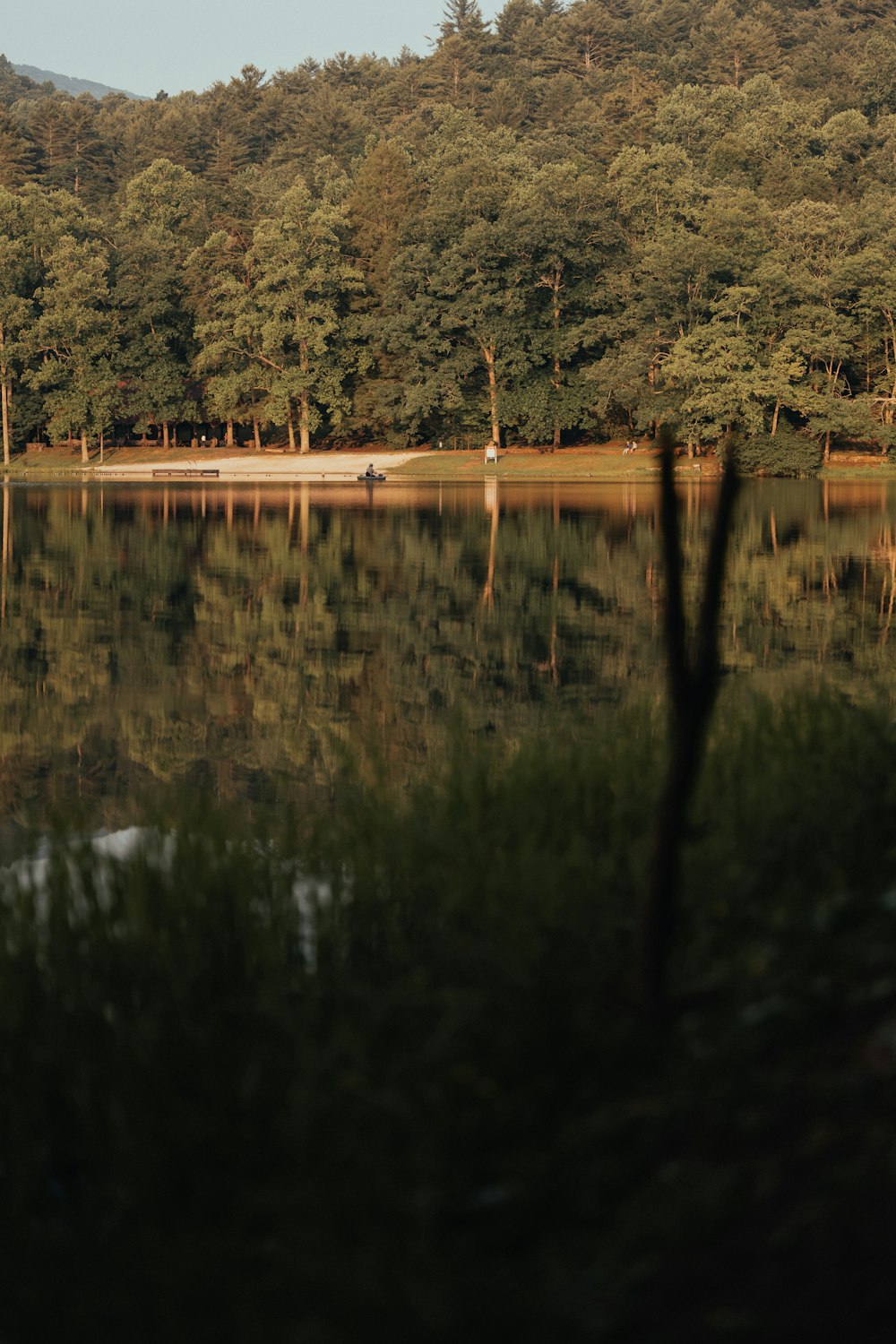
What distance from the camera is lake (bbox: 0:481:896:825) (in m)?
11.0

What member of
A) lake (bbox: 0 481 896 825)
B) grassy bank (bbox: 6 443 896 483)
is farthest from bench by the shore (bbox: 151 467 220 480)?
lake (bbox: 0 481 896 825)

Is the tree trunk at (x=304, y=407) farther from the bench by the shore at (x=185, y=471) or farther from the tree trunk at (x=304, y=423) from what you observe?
the bench by the shore at (x=185, y=471)

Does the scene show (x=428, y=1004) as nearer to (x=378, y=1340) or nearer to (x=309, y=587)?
(x=378, y=1340)

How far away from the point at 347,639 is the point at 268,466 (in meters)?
54.9

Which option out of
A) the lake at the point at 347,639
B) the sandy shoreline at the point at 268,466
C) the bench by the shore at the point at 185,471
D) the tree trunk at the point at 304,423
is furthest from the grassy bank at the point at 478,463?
the lake at the point at 347,639

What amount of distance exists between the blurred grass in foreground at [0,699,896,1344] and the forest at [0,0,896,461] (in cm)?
5485

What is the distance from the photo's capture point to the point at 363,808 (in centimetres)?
659

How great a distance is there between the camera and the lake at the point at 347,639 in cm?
1105

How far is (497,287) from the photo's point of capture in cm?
7019

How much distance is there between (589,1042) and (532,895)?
918 millimetres

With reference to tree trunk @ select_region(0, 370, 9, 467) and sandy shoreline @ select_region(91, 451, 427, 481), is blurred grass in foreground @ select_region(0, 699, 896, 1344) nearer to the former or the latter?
sandy shoreline @ select_region(91, 451, 427, 481)

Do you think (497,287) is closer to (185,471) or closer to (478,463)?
(478,463)

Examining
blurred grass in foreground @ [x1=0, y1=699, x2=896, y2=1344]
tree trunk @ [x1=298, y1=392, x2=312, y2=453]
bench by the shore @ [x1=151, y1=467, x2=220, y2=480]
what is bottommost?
blurred grass in foreground @ [x1=0, y1=699, x2=896, y2=1344]

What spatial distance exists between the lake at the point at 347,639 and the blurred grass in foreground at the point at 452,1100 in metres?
1.31
